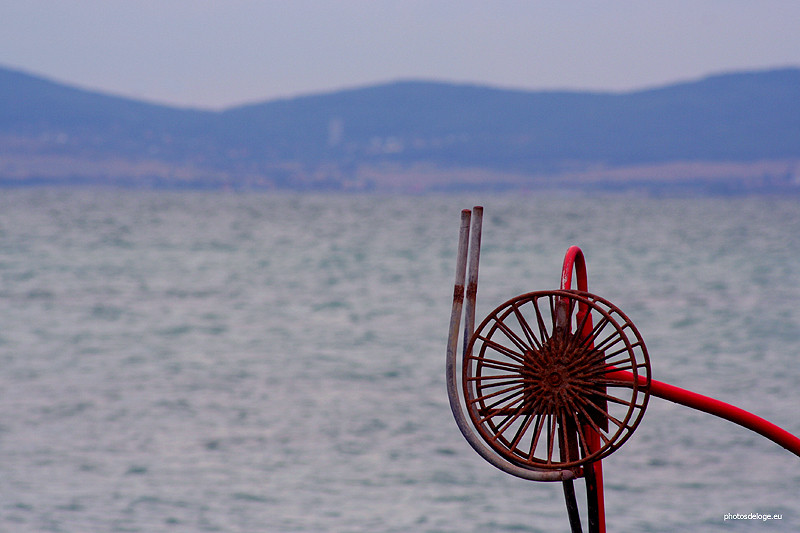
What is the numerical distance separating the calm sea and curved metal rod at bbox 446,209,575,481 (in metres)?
6.86

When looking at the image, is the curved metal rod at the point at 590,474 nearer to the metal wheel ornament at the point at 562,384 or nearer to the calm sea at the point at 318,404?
the metal wheel ornament at the point at 562,384

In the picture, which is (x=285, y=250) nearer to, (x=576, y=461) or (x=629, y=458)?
(x=629, y=458)

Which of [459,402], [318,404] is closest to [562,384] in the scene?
[459,402]

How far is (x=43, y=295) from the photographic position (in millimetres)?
28531

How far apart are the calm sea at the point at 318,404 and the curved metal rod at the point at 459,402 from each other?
6.86 metres

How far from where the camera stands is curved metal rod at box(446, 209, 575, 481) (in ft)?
6.06

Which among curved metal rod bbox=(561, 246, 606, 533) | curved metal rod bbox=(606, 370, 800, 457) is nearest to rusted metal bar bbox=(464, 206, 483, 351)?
curved metal rod bbox=(561, 246, 606, 533)

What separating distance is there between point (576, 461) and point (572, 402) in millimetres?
105

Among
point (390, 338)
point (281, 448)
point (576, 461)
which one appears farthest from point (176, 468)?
point (390, 338)

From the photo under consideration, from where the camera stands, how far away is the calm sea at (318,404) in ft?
29.5

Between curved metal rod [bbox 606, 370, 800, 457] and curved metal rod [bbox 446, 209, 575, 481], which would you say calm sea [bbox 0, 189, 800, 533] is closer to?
curved metal rod [bbox 606, 370, 800, 457]

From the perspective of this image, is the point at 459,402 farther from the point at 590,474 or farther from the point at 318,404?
the point at 318,404

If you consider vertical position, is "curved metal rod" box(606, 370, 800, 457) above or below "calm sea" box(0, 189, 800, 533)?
above

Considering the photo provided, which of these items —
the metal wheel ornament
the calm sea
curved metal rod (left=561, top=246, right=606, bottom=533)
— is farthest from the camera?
the calm sea
